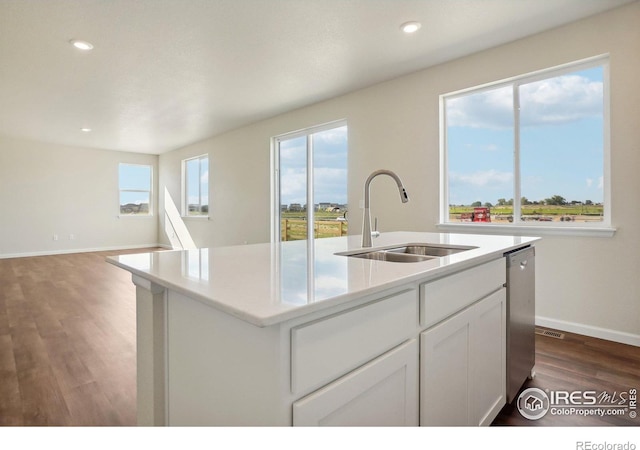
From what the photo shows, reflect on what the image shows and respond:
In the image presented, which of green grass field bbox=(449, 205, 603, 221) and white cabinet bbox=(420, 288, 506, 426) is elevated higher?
green grass field bbox=(449, 205, 603, 221)

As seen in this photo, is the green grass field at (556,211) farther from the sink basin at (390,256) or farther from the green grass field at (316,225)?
the sink basin at (390,256)

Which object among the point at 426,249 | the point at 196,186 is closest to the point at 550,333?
the point at 426,249

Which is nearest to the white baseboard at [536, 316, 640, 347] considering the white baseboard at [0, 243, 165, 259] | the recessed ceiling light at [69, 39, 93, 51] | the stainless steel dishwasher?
the stainless steel dishwasher

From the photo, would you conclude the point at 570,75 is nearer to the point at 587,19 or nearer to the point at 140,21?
the point at 587,19

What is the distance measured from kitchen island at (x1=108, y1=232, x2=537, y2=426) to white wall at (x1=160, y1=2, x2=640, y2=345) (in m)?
1.93

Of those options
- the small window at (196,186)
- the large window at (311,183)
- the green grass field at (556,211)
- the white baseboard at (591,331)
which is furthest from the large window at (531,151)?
the small window at (196,186)

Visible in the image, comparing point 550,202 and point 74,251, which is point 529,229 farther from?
point 74,251

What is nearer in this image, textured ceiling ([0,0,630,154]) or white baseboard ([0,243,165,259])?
textured ceiling ([0,0,630,154])

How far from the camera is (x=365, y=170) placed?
4.49 metres

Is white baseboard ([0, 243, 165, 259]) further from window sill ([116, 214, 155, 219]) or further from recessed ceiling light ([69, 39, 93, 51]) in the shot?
recessed ceiling light ([69, 39, 93, 51])

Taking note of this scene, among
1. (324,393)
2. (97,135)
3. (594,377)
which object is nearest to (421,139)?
(594,377)

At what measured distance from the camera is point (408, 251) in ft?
6.79

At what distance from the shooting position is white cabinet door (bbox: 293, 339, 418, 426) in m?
0.81
